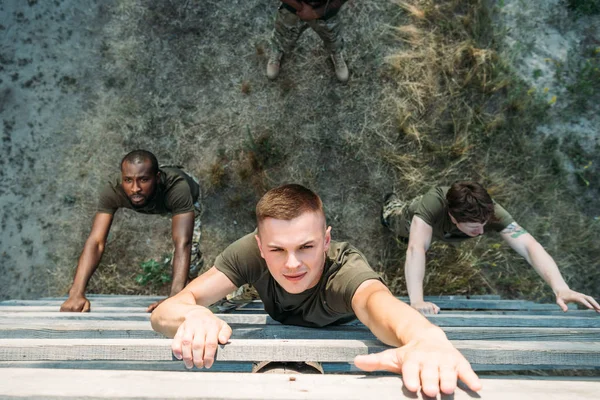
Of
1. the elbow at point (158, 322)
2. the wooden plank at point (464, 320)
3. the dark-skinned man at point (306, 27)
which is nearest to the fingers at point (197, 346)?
the elbow at point (158, 322)

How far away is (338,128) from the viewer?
511cm

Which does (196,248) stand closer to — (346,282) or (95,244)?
(95,244)

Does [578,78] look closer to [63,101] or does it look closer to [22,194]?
[63,101]

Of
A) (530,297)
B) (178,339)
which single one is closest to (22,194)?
(178,339)

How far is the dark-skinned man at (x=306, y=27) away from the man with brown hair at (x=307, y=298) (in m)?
2.19

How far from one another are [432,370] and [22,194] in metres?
4.93

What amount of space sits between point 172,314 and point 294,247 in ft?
1.92

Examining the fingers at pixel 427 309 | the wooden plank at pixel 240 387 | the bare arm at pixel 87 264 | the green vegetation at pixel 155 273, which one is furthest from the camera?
the green vegetation at pixel 155 273

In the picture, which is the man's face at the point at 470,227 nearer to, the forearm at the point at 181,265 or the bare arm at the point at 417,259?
the bare arm at the point at 417,259

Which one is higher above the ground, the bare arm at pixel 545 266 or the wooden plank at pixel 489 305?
the bare arm at pixel 545 266

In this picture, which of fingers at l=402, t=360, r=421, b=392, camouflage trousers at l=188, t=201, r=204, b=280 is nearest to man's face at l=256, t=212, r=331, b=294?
fingers at l=402, t=360, r=421, b=392

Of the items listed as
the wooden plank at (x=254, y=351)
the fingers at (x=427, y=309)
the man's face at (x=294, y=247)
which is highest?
the man's face at (x=294, y=247)

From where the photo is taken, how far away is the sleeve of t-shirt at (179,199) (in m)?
3.90

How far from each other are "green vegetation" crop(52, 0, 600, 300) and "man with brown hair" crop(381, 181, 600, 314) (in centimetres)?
105
